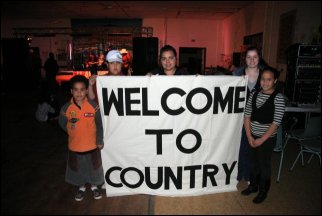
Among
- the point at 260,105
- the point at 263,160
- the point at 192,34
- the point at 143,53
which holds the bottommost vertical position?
the point at 263,160

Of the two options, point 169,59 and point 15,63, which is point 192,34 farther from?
point 169,59

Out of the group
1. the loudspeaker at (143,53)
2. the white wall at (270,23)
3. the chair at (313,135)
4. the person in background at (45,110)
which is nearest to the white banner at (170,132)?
the chair at (313,135)

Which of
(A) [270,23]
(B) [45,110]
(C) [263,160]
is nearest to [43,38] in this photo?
(B) [45,110]

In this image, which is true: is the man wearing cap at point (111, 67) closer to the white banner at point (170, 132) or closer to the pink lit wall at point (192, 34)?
the white banner at point (170, 132)

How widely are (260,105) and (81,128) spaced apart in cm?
171

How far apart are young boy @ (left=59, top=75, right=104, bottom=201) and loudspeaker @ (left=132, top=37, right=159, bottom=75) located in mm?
6788

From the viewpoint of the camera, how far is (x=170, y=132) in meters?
2.41

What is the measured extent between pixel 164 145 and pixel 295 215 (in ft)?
4.55

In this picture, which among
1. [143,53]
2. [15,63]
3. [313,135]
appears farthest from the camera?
[15,63]

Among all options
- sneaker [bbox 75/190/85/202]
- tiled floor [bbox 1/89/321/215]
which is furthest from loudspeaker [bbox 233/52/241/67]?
sneaker [bbox 75/190/85/202]

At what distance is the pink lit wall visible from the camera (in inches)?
550

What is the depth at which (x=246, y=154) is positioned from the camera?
270cm

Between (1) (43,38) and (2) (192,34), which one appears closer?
(2) (192,34)

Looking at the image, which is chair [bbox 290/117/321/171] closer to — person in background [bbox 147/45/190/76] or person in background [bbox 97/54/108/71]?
person in background [bbox 147/45/190/76]
